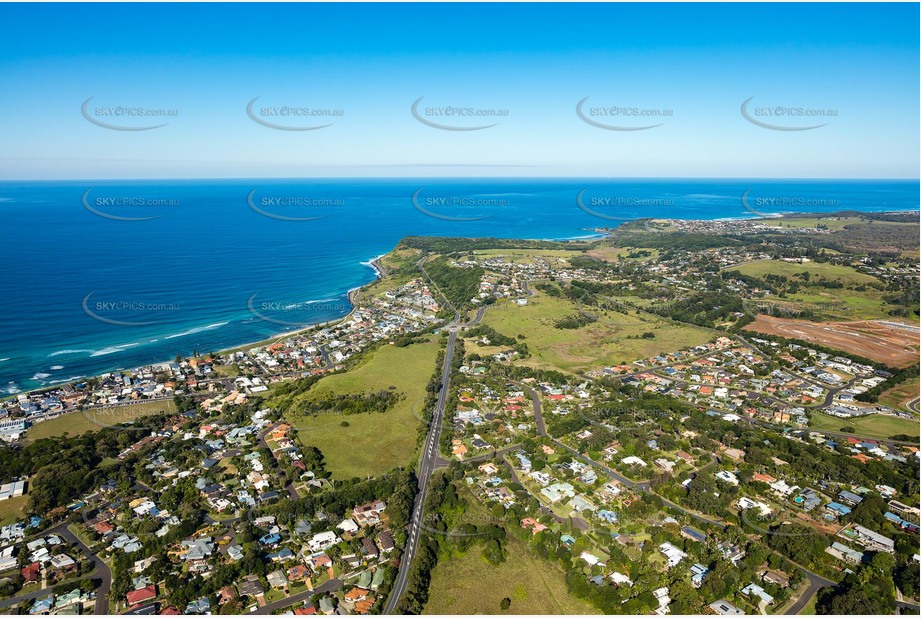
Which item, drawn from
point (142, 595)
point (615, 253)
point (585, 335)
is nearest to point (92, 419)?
point (142, 595)

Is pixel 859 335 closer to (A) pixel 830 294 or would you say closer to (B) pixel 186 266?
(A) pixel 830 294

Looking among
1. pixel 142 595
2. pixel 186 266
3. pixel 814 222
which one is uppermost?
pixel 814 222

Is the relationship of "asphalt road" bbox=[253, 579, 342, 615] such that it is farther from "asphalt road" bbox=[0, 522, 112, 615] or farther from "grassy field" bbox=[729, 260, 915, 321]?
"grassy field" bbox=[729, 260, 915, 321]

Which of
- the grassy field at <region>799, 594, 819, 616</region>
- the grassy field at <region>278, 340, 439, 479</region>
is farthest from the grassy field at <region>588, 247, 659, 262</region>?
the grassy field at <region>799, 594, 819, 616</region>

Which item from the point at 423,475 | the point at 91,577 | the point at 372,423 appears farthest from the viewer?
the point at 372,423

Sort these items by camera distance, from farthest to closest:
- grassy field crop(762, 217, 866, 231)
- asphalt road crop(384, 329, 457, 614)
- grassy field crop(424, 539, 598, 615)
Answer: grassy field crop(762, 217, 866, 231) → asphalt road crop(384, 329, 457, 614) → grassy field crop(424, 539, 598, 615)

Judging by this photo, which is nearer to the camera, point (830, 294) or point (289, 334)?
point (289, 334)

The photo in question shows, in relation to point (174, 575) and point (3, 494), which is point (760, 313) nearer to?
point (174, 575)
